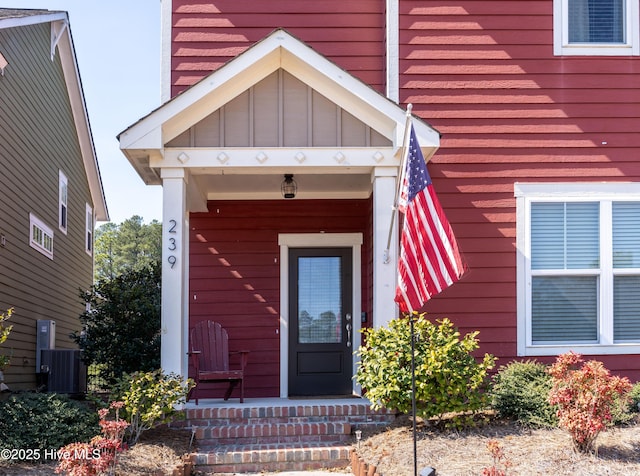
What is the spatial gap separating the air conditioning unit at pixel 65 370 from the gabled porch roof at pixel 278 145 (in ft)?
12.3

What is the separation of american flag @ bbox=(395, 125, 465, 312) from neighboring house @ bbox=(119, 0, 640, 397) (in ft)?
4.69

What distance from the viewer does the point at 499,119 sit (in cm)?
935

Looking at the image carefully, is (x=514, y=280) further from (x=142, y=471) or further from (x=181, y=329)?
(x=142, y=471)

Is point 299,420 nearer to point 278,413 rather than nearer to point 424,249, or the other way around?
point 278,413

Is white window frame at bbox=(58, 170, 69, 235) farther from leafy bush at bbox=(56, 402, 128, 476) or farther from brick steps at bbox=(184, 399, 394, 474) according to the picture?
leafy bush at bbox=(56, 402, 128, 476)

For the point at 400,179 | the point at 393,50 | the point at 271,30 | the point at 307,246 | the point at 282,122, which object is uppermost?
the point at 271,30

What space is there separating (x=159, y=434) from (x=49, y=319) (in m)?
5.58

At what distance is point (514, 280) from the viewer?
9148 mm

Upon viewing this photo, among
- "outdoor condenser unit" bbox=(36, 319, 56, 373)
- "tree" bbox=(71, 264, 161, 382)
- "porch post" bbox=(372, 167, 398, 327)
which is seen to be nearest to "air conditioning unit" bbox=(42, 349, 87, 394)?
"outdoor condenser unit" bbox=(36, 319, 56, 373)

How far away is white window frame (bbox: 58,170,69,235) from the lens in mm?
13641

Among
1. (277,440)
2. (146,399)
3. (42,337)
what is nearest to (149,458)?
(146,399)

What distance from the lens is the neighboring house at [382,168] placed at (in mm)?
8375

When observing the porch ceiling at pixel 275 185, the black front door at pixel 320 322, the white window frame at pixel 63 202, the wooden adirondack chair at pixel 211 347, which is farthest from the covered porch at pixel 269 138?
the white window frame at pixel 63 202

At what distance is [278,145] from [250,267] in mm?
2210
